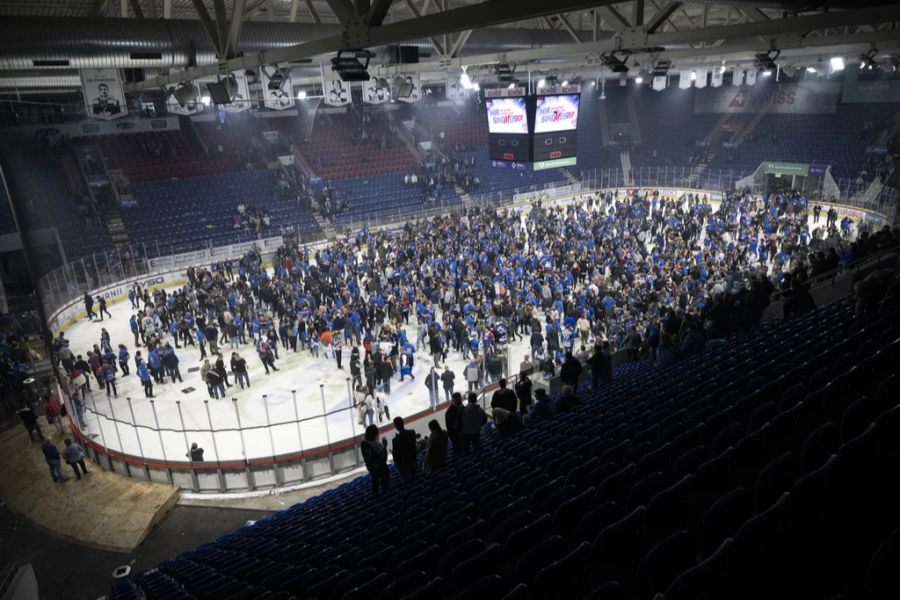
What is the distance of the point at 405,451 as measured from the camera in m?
8.76

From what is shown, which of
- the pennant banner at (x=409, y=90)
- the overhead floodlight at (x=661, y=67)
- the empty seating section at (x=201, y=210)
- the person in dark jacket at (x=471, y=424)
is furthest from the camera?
the empty seating section at (x=201, y=210)

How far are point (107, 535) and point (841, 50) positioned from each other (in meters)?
28.4

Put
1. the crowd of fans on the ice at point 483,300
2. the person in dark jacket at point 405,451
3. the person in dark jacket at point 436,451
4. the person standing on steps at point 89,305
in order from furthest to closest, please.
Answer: the person standing on steps at point 89,305, the crowd of fans on the ice at point 483,300, the person in dark jacket at point 436,451, the person in dark jacket at point 405,451

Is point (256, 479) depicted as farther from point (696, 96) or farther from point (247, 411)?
point (696, 96)

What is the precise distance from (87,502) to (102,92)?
8.80 meters

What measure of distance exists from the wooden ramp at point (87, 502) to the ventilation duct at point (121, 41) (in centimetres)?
851

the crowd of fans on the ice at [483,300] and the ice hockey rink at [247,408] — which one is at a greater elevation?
the crowd of fans on the ice at [483,300]

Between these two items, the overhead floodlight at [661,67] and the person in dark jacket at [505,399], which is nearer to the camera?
the person in dark jacket at [505,399]

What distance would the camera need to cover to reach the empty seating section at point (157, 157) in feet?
106

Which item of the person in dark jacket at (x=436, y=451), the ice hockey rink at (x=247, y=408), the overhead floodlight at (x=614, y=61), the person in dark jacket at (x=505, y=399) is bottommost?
the ice hockey rink at (x=247, y=408)

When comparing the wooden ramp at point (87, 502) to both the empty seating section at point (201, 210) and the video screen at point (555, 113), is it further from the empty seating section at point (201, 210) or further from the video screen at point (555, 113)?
the empty seating section at point (201, 210)

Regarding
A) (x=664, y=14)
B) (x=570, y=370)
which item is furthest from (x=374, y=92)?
(x=570, y=370)

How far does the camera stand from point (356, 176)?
38.6 meters

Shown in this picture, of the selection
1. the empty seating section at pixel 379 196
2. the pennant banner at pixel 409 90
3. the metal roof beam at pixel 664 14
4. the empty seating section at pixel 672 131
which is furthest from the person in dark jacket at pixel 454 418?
the empty seating section at pixel 672 131
